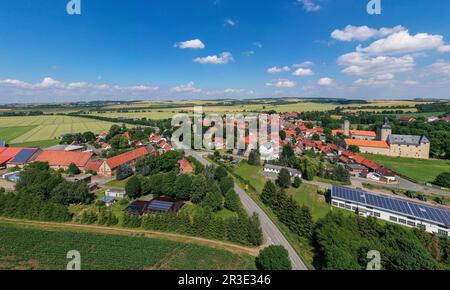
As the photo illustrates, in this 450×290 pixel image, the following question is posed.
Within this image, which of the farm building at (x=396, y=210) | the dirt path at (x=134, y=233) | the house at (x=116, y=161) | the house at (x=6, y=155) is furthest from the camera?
the house at (x=6, y=155)

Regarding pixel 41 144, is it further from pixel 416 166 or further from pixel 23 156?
pixel 416 166

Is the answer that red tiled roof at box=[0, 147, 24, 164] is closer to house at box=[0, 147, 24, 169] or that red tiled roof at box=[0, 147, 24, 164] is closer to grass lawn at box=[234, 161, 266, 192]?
house at box=[0, 147, 24, 169]

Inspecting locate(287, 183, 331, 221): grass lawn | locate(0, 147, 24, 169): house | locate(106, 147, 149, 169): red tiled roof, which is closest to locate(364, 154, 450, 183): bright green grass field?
locate(287, 183, 331, 221): grass lawn

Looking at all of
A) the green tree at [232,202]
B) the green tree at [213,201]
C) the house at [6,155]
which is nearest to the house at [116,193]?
the green tree at [213,201]

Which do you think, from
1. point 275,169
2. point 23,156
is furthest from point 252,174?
point 23,156

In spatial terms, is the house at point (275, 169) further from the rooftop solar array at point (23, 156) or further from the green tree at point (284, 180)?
the rooftop solar array at point (23, 156)

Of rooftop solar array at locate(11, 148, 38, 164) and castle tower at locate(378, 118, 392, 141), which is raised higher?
castle tower at locate(378, 118, 392, 141)
